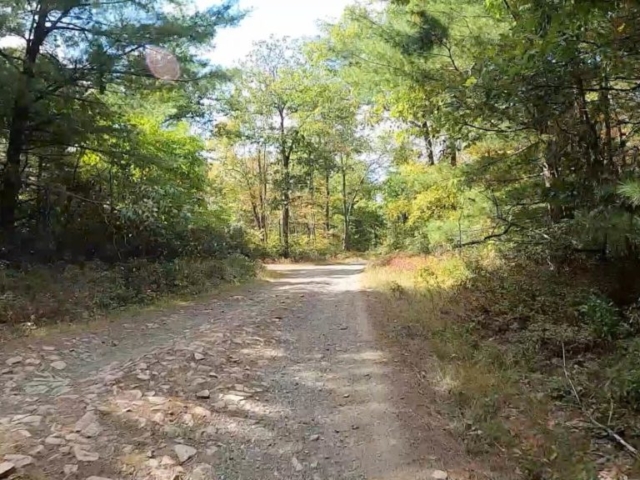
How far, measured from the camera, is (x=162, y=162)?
9.75m

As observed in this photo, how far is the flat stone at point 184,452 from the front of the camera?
3320 mm

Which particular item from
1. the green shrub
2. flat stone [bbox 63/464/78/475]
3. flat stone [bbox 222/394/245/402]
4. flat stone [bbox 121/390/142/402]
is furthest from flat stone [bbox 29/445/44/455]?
the green shrub

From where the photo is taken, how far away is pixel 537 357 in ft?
17.8

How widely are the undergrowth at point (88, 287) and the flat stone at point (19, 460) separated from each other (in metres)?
3.87

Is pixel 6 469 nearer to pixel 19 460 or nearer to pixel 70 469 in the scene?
pixel 19 460

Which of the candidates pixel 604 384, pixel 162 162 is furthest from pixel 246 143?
pixel 604 384

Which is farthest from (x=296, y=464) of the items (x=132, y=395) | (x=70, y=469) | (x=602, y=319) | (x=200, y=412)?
(x=602, y=319)

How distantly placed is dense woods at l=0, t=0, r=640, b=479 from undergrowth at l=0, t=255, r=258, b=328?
5cm

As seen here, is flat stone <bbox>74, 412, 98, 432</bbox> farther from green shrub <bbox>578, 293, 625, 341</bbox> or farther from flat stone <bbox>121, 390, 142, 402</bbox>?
green shrub <bbox>578, 293, 625, 341</bbox>

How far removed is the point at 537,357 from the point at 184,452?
4101 mm

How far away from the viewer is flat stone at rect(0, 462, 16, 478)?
2.90 metres

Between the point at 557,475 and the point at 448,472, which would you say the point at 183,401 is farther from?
the point at 557,475

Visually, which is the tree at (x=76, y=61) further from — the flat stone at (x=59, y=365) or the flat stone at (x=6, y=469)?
the flat stone at (x=6, y=469)

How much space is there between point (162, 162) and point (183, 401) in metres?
6.69
